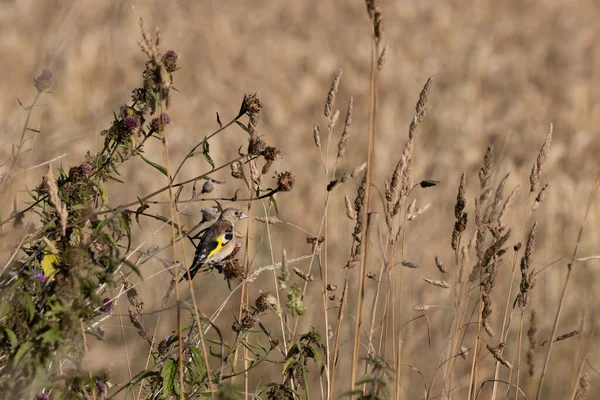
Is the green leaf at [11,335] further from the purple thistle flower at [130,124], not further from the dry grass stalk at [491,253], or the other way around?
the dry grass stalk at [491,253]

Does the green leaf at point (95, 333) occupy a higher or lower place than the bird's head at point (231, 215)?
lower

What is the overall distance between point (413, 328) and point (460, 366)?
0.37m

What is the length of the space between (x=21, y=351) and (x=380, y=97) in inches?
187

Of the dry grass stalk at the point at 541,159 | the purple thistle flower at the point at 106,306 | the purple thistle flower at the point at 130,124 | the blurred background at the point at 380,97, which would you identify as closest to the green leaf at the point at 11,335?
the purple thistle flower at the point at 106,306

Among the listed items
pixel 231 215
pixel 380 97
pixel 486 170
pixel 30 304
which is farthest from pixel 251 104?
pixel 380 97

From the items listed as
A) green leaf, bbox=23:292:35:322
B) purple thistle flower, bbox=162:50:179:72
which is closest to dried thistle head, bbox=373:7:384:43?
purple thistle flower, bbox=162:50:179:72

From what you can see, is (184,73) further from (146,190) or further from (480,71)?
(480,71)

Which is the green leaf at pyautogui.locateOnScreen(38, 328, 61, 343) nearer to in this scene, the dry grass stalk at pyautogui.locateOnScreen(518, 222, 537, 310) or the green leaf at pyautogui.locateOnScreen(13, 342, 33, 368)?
the green leaf at pyautogui.locateOnScreen(13, 342, 33, 368)

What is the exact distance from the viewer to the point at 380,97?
19.5ft

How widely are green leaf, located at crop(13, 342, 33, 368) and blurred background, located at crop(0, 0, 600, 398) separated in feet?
8.17

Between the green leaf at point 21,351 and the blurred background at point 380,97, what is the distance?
2.49 meters

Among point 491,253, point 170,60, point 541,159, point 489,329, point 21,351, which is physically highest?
point 170,60

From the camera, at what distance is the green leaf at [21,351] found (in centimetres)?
137

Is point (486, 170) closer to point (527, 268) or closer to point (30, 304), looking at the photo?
point (527, 268)
